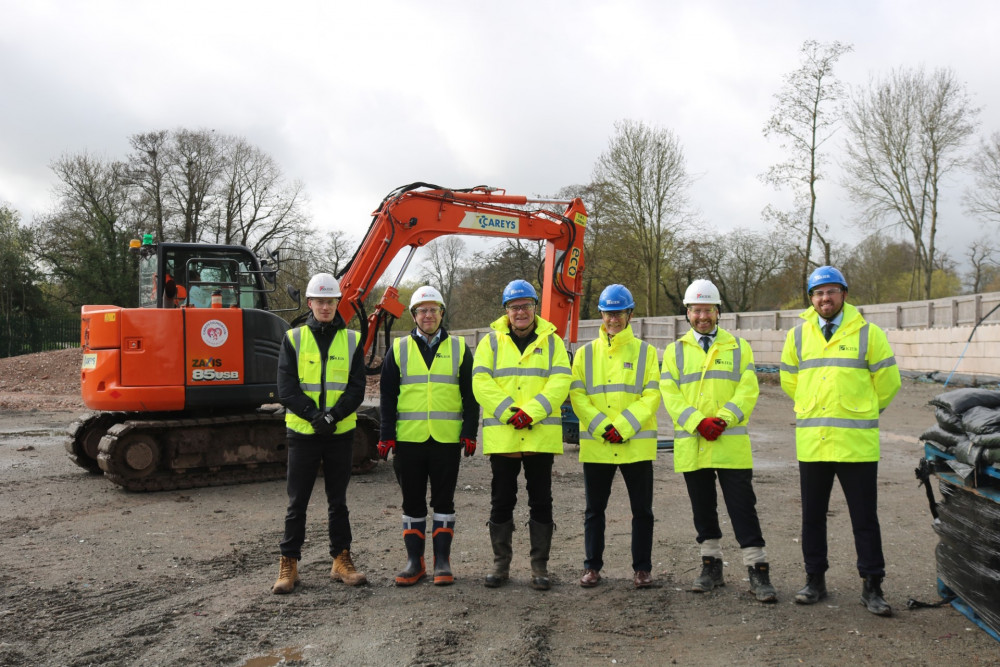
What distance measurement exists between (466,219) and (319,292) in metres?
5.18

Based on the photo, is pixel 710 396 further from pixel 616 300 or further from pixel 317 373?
pixel 317 373

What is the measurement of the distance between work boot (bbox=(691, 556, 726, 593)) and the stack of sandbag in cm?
151

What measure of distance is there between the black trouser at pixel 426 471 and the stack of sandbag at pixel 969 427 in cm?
294

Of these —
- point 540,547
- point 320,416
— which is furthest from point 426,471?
point 540,547

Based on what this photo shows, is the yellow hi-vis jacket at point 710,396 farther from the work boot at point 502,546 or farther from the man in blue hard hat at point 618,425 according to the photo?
the work boot at point 502,546

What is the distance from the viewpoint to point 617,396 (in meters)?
5.07

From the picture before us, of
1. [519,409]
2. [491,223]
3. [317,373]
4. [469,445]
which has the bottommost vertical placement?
[469,445]

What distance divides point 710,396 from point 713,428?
262mm

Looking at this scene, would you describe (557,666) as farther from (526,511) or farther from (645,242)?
(645,242)

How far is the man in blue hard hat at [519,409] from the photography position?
496 cm

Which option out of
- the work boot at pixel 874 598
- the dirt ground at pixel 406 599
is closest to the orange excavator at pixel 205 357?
the dirt ground at pixel 406 599

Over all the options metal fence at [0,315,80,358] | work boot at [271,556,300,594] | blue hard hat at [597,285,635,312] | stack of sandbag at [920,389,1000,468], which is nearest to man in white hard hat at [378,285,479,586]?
work boot at [271,556,300,594]

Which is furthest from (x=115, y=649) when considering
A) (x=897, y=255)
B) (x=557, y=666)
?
(x=897, y=255)

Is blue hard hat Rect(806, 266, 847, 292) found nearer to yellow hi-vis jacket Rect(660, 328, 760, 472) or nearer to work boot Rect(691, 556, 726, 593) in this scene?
yellow hi-vis jacket Rect(660, 328, 760, 472)
